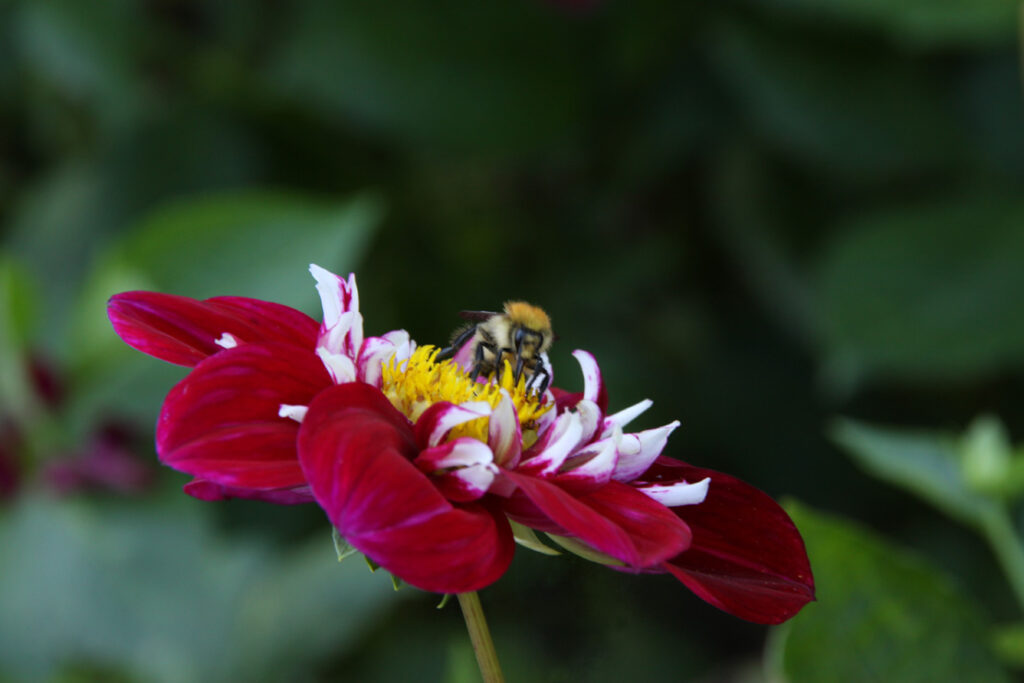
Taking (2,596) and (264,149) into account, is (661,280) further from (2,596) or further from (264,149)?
(2,596)

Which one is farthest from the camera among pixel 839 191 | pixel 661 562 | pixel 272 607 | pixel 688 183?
pixel 688 183

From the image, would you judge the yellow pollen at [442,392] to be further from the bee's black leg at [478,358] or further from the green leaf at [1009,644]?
the green leaf at [1009,644]

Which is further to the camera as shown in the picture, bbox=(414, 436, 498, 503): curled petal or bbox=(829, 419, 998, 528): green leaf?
bbox=(829, 419, 998, 528): green leaf

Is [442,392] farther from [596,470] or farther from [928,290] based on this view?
[928,290]

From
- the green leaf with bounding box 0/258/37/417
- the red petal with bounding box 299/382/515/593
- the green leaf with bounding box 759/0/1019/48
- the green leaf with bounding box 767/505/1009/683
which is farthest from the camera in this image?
the green leaf with bounding box 759/0/1019/48

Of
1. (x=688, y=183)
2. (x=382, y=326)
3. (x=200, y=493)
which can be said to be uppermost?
(x=200, y=493)

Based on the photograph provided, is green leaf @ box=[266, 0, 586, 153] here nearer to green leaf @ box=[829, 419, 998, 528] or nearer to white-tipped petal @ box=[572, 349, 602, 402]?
green leaf @ box=[829, 419, 998, 528]

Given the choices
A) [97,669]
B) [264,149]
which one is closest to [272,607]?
[97,669]

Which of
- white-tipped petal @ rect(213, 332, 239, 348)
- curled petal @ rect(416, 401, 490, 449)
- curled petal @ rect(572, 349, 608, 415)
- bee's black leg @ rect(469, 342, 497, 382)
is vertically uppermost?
white-tipped petal @ rect(213, 332, 239, 348)

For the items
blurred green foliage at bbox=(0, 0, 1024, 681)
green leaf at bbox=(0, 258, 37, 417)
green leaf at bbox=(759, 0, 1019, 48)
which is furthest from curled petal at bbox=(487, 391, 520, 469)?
green leaf at bbox=(759, 0, 1019, 48)
